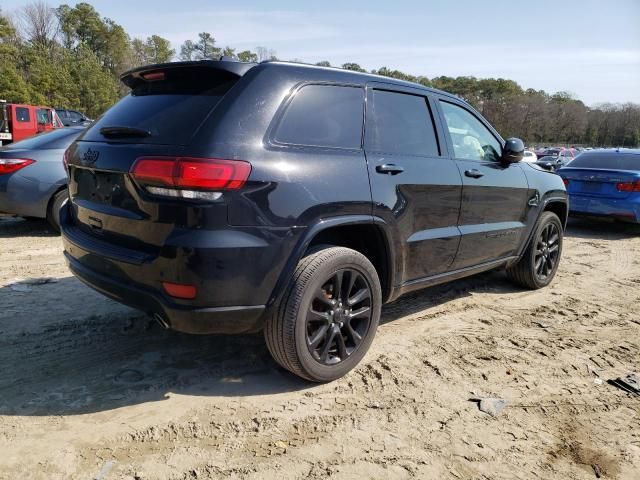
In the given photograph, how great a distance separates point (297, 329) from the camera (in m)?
2.78

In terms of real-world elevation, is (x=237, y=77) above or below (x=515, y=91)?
below

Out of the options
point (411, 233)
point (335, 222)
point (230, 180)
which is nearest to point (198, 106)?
point (230, 180)

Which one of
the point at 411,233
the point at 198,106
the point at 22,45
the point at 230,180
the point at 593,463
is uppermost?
the point at 22,45

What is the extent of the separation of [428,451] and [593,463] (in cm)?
81

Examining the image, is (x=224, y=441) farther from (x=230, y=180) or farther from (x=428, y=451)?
(x=230, y=180)

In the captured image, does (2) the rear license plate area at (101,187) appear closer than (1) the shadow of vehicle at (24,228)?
Yes

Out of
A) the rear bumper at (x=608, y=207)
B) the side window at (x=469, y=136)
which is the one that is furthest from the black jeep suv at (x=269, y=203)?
the rear bumper at (x=608, y=207)

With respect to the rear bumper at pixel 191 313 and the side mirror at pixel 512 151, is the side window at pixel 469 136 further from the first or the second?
the rear bumper at pixel 191 313

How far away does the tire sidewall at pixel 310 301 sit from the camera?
2787 mm

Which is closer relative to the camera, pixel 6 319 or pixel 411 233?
pixel 411 233

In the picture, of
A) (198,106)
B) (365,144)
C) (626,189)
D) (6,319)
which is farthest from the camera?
(626,189)

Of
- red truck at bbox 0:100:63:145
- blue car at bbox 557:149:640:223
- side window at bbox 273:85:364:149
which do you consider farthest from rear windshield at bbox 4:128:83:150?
red truck at bbox 0:100:63:145

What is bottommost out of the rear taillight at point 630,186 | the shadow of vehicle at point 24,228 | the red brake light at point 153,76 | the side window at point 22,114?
the shadow of vehicle at point 24,228

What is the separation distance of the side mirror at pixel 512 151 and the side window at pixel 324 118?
1776 mm
